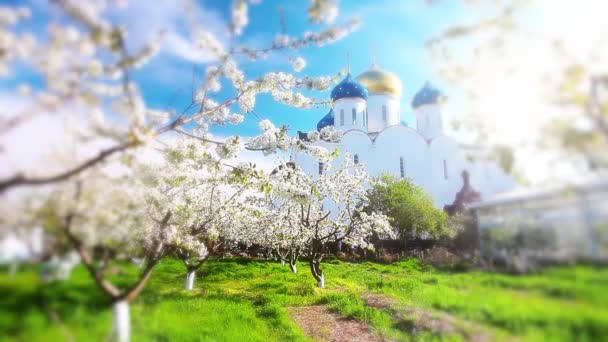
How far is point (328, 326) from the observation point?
7.36 m

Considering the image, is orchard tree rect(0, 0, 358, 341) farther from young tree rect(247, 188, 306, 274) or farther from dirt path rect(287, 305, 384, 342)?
young tree rect(247, 188, 306, 274)

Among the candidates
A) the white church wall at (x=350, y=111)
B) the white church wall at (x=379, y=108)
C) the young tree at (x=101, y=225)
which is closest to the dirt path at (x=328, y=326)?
the young tree at (x=101, y=225)

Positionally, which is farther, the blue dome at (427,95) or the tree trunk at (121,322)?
the blue dome at (427,95)

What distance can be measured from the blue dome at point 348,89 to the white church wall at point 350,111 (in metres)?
0.50

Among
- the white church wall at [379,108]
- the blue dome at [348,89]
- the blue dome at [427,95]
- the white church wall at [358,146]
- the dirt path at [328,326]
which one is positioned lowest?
the dirt path at [328,326]

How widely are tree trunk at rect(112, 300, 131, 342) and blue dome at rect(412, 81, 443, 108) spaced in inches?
83.6

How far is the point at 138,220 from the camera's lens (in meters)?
2.13

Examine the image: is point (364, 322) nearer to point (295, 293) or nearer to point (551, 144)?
point (295, 293)

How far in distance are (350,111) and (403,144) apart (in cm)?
1896

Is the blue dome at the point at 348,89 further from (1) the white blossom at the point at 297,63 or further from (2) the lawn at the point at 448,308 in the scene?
(2) the lawn at the point at 448,308

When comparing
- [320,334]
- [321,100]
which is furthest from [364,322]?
[321,100]

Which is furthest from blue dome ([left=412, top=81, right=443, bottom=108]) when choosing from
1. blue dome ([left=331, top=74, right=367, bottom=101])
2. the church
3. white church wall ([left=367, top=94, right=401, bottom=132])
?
blue dome ([left=331, top=74, right=367, bottom=101])

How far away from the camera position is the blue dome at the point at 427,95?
2.27 meters

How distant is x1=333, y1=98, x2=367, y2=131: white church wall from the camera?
28953 millimetres
